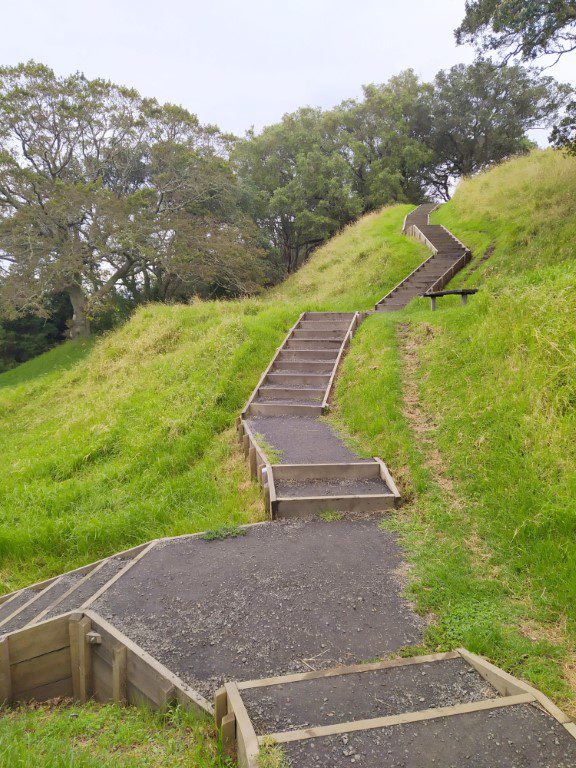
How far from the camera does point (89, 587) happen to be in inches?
189

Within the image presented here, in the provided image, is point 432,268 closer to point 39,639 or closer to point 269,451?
point 269,451

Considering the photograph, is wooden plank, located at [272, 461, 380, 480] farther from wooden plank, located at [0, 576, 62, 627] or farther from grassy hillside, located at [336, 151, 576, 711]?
wooden plank, located at [0, 576, 62, 627]

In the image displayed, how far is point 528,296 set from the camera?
7.01 metres

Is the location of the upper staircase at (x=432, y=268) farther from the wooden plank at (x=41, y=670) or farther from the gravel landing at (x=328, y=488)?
the wooden plank at (x=41, y=670)

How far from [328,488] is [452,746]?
3.58 metres

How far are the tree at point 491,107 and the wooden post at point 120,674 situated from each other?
39588mm

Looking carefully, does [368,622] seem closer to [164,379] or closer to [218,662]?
[218,662]

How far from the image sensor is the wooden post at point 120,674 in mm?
3477

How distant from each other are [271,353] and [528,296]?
6036 mm

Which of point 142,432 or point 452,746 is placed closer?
point 452,746

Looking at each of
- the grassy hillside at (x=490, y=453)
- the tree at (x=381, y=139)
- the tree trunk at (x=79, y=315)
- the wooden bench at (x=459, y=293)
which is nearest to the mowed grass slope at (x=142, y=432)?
the grassy hillside at (x=490, y=453)

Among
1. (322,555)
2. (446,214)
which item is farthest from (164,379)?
(446,214)

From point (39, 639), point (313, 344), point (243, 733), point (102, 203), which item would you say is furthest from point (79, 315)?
point (243, 733)

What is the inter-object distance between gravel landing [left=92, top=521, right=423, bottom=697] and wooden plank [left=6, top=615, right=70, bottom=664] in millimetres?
320
